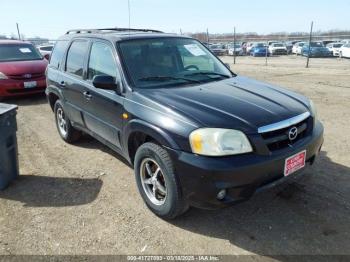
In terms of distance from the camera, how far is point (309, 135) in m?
3.54

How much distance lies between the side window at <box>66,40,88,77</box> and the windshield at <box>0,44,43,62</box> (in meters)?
5.81

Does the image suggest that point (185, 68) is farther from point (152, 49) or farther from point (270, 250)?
point (270, 250)

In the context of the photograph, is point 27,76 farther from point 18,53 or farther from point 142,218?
point 142,218

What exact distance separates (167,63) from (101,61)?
2.82ft

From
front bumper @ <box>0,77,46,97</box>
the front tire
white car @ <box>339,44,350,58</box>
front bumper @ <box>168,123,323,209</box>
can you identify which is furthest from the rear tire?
white car @ <box>339,44,350,58</box>

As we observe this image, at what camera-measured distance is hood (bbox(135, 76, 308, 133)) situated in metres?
3.08

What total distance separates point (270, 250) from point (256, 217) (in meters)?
0.53

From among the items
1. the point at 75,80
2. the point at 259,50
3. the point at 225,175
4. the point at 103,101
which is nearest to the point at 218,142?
the point at 225,175

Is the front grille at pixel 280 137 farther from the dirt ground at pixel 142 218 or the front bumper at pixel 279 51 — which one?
the front bumper at pixel 279 51

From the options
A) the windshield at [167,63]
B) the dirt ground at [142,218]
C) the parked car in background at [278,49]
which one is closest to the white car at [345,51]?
the parked car in background at [278,49]

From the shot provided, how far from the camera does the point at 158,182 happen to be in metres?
3.55

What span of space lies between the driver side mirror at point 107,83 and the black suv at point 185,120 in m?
0.01

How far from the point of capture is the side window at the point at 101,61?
13.5ft

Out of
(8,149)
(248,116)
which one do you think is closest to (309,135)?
(248,116)
